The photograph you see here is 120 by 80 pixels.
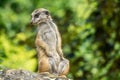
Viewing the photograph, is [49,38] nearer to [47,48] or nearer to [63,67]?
[47,48]

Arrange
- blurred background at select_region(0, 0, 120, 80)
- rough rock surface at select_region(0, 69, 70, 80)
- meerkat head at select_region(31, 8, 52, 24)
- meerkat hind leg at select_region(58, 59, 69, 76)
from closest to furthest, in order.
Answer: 1. rough rock surface at select_region(0, 69, 70, 80)
2. meerkat hind leg at select_region(58, 59, 69, 76)
3. meerkat head at select_region(31, 8, 52, 24)
4. blurred background at select_region(0, 0, 120, 80)

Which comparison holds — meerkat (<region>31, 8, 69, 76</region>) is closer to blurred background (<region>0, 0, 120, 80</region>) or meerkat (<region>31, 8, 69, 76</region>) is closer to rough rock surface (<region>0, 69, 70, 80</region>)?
rough rock surface (<region>0, 69, 70, 80</region>)

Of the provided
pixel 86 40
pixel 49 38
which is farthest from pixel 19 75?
pixel 86 40

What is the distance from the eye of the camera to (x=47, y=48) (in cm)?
1145

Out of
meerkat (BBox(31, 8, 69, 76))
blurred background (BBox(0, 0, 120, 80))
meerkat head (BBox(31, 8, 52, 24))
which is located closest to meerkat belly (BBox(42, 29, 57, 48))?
meerkat (BBox(31, 8, 69, 76))

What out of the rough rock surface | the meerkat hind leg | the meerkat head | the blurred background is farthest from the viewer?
the blurred background

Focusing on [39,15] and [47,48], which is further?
[39,15]

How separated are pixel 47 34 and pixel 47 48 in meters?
0.32

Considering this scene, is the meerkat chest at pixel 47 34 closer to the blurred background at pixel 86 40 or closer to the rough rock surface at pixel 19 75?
the rough rock surface at pixel 19 75

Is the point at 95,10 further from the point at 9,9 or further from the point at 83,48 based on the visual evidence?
the point at 9,9

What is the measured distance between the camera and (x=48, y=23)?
1180cm

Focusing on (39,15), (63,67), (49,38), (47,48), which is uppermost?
(39,15)

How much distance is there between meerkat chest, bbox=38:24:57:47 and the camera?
38.1 feet

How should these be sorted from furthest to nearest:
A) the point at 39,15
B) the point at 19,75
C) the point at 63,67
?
the point at 39,15, the point at 63,67, the point at 19,75
